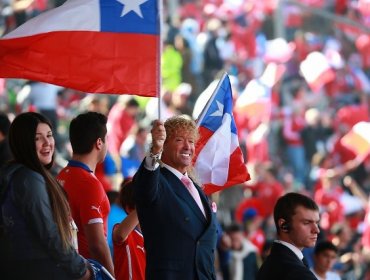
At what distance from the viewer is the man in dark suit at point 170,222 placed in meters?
7.02

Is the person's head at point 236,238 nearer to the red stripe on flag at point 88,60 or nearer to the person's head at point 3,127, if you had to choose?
the person's head at point 3,127

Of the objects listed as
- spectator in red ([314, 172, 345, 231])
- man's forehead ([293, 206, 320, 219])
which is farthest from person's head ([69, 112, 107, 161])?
spectator in red ([314, 172, 345, 231])

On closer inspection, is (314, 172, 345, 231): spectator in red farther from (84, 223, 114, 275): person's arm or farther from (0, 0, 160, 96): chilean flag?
(84, 223, 114, 275): person's arm

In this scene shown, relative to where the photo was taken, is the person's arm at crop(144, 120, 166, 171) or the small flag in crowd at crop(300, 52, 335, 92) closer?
the person's arm at crop(144, 120, 166, 171)

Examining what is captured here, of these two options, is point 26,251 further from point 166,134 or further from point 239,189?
point 239,189

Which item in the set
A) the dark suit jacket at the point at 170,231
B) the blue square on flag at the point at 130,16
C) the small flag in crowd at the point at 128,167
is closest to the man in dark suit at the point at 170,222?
the dark suit jacket at the point at 170,231

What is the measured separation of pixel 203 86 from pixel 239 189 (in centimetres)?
403

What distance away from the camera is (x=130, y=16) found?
817 cm

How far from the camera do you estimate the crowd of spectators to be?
1616 centimetres

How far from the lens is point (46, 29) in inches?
314

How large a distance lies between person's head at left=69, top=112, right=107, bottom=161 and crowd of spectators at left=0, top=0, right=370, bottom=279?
16.6 feet

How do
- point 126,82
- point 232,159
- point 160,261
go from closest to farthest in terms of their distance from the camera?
1. point 160,261
2. point 126,82
3. point 232,159

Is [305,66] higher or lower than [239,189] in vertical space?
higher

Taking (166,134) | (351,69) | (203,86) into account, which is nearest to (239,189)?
(203,86)
